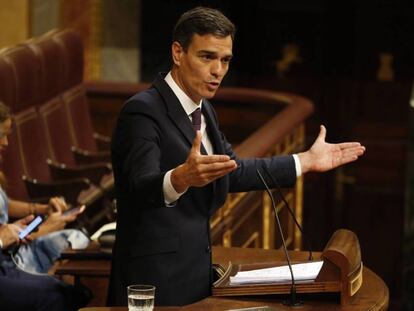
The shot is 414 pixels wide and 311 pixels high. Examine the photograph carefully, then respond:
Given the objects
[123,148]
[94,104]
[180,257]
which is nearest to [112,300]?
[180,257]

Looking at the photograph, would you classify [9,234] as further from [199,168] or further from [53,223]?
[199,168]

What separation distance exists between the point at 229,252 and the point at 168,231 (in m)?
0.59

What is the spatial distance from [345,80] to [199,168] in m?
7.35

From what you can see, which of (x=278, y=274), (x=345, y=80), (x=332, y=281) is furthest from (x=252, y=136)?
(x=345, y=80)

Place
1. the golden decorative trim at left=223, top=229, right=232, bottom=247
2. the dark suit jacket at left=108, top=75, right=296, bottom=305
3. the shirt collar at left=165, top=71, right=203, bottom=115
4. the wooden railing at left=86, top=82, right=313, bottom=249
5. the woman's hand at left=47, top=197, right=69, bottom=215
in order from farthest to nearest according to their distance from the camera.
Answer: the wooden railing at left=86, top=82, right=313, bottom=249, the golden decorative trim at left=223, top=229, right=232, bottom=247, the woman's hand at left=47, top=197, right=69, bottom=215, the shirt collar at left=165, top=71, right=203, bottom=115, the dark suit jacket at left=108, top=75, right=296, bottom=305

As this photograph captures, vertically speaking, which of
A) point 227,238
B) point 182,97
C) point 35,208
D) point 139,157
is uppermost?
point 182,97

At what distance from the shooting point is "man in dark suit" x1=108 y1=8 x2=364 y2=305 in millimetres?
3189

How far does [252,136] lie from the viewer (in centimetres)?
578

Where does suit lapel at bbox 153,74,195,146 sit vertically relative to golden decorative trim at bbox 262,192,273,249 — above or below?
above

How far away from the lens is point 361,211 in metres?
9.89

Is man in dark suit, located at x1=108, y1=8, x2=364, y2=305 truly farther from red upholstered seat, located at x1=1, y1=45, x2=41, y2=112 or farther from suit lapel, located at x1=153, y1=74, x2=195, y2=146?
red upholstered seat, located at x1=1, y1=45, x2=41, y2=112

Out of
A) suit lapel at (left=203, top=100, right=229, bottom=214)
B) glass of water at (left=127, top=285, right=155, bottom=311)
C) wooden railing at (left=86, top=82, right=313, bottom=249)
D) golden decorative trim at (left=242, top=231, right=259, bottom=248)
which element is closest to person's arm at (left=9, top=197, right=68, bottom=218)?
wooden railing at (left=86, top=82, right=313, bottom=249)

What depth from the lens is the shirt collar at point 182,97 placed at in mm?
3291

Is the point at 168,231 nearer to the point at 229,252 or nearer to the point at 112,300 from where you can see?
the point at 112,300
